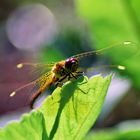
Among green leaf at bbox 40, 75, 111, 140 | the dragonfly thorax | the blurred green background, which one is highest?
green leaf at bbox 40, 75, 111, 140

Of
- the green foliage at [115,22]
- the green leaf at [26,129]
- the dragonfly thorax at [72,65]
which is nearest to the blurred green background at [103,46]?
the green foliage at [115,22]

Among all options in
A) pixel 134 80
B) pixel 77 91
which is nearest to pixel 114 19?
pixel 134 80

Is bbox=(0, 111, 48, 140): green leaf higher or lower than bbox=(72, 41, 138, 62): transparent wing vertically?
higher

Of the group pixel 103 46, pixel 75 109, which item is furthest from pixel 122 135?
pixel 103 46

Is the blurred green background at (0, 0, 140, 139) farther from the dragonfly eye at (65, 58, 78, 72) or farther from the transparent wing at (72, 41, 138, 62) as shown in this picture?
the dragonfly eye at (65, 58, 78, 72)

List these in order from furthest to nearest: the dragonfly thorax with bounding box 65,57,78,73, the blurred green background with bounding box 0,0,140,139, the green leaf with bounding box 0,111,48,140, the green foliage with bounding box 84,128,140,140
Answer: the blurred green background with bounding box 0,0,140,139 → the dragonfly thorax with bounding box 65,57,78,73 → the green foliage with bounding box 84,128,140,140 → the green leaf with bounding box 0,111,48,140

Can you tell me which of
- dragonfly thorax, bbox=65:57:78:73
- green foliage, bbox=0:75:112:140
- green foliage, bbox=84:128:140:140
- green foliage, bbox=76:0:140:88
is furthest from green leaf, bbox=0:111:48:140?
green foliage, bbox=76:0:140:88

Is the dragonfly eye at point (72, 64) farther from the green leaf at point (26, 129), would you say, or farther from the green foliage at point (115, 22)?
the green leaf at point (26, 129)
